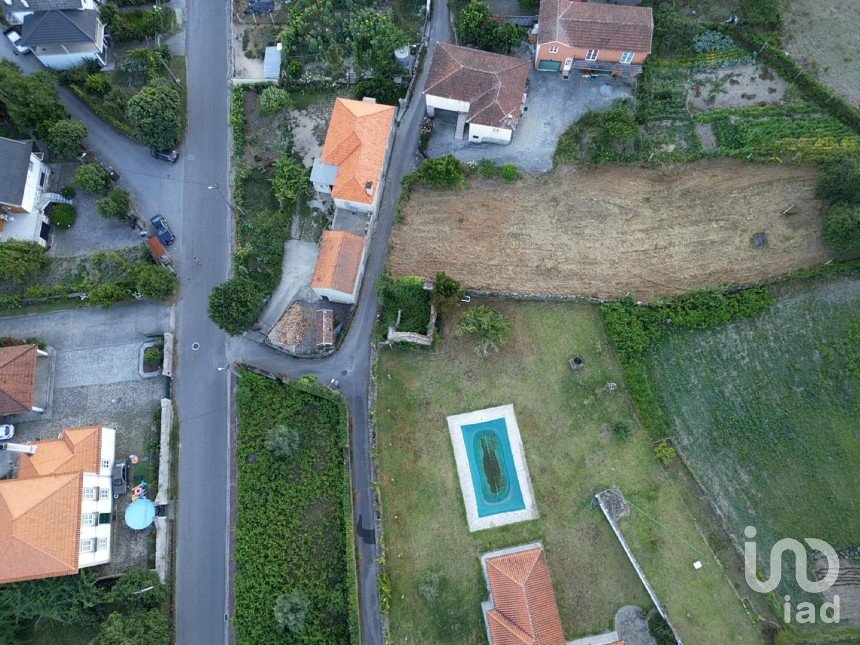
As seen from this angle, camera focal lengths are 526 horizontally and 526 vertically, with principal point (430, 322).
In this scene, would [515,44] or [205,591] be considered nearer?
[205,591]

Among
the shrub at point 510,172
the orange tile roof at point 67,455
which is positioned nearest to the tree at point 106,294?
the orange tile roof at point 67,455

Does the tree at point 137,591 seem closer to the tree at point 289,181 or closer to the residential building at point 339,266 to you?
the residential building at point 339,266

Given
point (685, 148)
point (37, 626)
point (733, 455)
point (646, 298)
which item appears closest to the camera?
point (37, 626)

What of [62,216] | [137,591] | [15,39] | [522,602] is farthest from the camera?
[15,39]

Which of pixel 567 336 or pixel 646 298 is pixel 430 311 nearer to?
pixel 567 336

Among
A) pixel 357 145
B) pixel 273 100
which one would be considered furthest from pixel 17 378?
pixel 357 145

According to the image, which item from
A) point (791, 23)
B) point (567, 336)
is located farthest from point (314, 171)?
point (791, 23)

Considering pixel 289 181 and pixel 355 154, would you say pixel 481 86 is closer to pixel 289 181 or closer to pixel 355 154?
pixel 355 154
